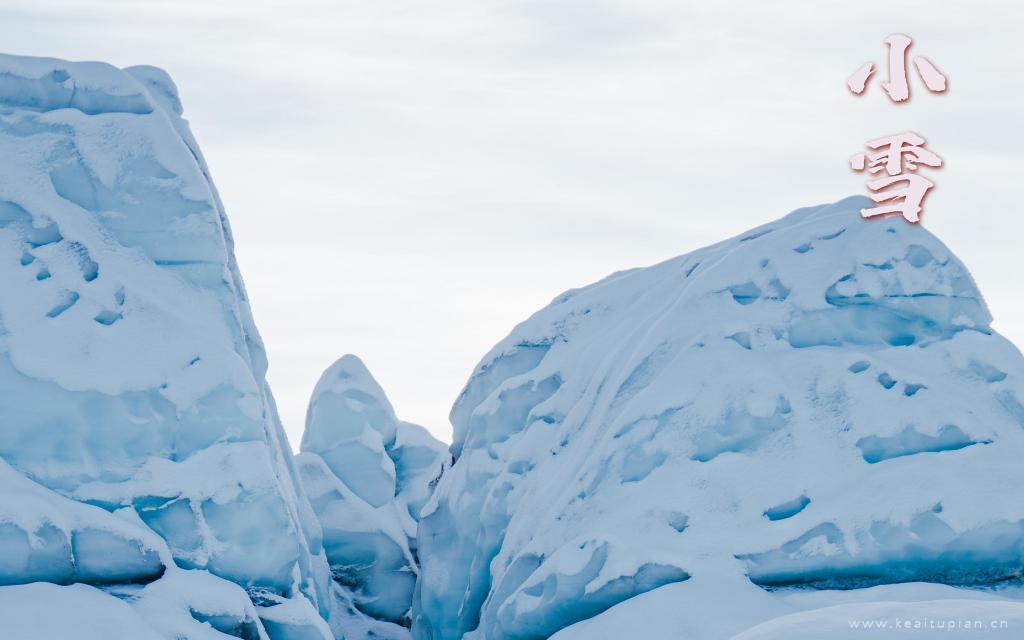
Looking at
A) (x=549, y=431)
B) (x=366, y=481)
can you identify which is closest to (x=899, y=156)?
(x=549, y=431)

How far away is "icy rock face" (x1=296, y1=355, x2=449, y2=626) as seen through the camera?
2469 centimetres

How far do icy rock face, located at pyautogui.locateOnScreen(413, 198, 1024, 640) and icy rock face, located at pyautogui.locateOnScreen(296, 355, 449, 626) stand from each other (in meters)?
7.09

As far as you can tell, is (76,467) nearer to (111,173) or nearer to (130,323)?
(130,323)

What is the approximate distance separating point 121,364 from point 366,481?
11103 millimetres

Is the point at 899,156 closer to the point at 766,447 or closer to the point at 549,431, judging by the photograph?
the point at 766,447

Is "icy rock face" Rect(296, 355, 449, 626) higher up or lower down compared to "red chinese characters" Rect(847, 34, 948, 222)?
lower down

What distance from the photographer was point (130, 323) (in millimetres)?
15805

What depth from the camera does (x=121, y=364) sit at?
605 inches

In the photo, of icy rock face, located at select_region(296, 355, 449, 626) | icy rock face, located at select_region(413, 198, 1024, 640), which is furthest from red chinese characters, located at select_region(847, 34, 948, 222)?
icy rock face, located at select_region(296, 355, 449, 626)

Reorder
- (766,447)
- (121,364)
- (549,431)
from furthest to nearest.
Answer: (549,431)
(121,364)
(766,447)

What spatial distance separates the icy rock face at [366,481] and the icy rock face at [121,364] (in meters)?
6.92

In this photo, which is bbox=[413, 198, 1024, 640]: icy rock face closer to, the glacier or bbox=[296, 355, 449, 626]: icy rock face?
the glacier

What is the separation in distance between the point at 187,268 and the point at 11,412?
3.13 m

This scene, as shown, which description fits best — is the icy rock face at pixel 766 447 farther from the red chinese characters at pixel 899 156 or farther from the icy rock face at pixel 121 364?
the icy rock face at pixel 121 364
